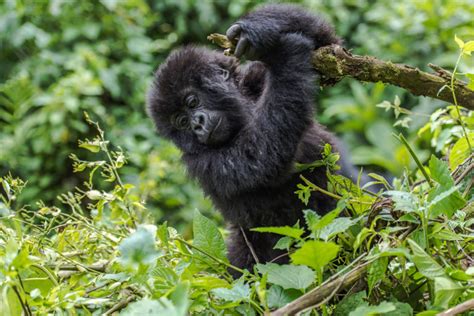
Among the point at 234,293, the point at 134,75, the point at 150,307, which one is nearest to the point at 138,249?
the point at 150,307

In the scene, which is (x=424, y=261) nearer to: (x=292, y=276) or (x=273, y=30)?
(x=292, y=276)

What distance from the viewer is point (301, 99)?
2.18 metres

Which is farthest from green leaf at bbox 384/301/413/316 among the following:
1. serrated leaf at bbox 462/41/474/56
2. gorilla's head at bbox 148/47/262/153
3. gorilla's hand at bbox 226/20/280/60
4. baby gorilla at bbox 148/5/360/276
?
gorilla's head at bbox 148/47/262/153

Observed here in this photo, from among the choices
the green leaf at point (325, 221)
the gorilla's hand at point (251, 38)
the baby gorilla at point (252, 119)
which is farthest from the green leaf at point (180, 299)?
the gorilla's hand at point (251, 38)

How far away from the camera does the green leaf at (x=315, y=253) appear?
1163 millimetres

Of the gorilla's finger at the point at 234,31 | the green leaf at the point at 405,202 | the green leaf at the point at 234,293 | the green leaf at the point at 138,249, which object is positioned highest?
the green leaf at the point at 138,249

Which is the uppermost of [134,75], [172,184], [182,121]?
[182,121]

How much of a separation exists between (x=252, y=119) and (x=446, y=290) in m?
1.38

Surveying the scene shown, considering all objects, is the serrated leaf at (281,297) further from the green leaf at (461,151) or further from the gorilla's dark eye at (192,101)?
the gorilla's dark eye at (192,101)

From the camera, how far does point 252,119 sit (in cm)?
241

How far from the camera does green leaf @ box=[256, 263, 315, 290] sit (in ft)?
3.92

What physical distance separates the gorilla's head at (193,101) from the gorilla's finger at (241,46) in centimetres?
46

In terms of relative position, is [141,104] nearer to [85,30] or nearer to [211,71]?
[85,30]

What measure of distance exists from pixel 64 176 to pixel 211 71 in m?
2.64
